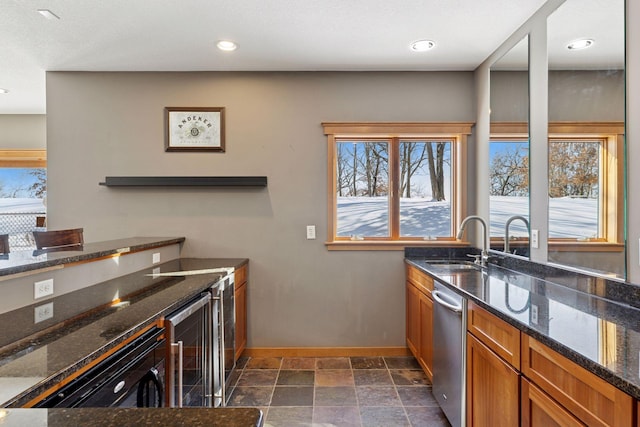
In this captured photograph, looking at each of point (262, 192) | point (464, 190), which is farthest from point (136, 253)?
point (464, 190)

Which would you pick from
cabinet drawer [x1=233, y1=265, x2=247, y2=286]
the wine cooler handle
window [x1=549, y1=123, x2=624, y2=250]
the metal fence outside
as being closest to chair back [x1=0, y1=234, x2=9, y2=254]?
the wine cooler handle

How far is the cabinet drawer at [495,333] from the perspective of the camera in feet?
4.63

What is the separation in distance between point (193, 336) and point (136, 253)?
0.91m

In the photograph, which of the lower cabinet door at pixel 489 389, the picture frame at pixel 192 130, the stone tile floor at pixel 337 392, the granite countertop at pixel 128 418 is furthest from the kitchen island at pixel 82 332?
the lower cabinet door at pixel 489 389

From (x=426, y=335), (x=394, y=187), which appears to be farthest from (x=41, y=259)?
(x=394, y=187)

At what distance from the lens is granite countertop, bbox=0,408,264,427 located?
59cm

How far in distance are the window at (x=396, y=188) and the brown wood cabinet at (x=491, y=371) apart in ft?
5.03

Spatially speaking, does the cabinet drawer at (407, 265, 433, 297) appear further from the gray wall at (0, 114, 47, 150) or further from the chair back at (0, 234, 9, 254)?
the gray wall at (0, 114, 47, 150)

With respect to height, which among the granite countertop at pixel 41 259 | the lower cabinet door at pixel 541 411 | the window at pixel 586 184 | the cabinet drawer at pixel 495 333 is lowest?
the lower cabinet door at pixel 541 411

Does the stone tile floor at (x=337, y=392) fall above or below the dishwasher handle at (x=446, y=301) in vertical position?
below

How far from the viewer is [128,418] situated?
611 millimetres

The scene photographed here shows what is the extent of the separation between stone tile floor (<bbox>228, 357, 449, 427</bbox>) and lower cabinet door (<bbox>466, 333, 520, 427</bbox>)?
56 centimetres

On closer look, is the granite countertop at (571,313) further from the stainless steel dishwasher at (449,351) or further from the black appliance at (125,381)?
the black appliance at (125,381)

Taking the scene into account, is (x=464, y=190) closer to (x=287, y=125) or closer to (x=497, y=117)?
(x=497, y=117)
